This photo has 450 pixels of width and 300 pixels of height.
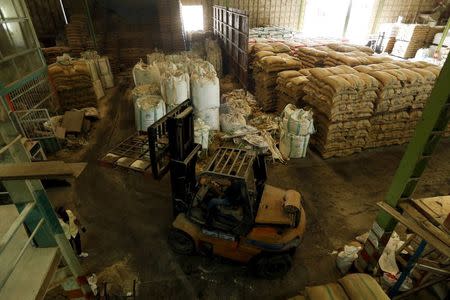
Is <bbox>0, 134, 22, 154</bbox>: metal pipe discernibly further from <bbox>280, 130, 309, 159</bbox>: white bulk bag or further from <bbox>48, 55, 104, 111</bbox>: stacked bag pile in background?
<bbox>48, 55, 104, 111</bbox>: stacked bag pile in background

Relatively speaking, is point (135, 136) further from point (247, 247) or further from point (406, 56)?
point (406, 56)

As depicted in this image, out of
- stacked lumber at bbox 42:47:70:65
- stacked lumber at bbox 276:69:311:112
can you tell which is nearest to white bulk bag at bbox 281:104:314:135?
stacked lumber at bbox 276:69:311:112

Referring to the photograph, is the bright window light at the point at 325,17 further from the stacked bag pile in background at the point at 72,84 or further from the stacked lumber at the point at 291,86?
the stacked bag pile in background at the point at 72,84

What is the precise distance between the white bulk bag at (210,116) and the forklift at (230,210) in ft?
9.12

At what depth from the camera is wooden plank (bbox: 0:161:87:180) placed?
1.63 m

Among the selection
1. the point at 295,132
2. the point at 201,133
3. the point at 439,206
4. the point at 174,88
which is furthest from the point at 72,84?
the point at 439,206

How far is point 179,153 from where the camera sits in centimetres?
391

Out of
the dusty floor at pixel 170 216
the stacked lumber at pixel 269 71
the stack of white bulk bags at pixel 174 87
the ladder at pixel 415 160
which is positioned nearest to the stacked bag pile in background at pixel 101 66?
the dusty floor at pixel 170 216

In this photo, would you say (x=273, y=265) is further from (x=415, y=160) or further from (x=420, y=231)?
(x=415, y=160)

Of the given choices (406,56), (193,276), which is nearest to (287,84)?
(193,276)

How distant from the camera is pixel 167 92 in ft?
22.5

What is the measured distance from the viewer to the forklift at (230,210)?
3699 millimetres

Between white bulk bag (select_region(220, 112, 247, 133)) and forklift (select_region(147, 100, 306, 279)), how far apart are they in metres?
3.14

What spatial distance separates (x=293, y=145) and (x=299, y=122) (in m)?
0.67
